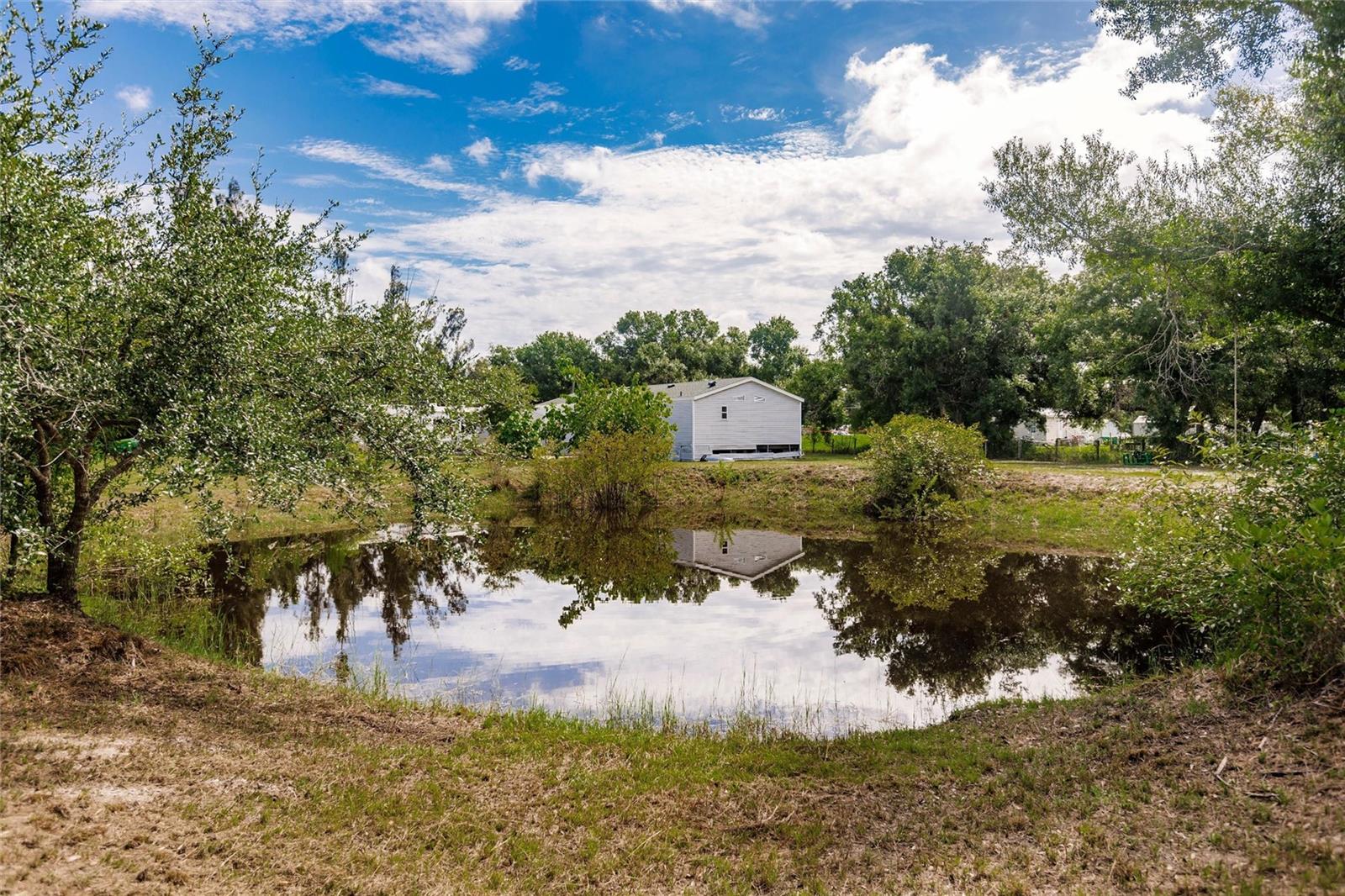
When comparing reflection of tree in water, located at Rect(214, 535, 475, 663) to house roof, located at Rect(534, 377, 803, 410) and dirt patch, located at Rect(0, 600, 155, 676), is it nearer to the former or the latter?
dirt patch, located at Rect(0, 600, 155, 676)

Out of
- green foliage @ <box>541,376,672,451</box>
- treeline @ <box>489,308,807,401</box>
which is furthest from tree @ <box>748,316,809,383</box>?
green foliage @ <box>541,376,672,451</box>

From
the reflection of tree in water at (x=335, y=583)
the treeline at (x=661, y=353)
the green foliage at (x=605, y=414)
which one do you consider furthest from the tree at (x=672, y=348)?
the reflection of tree in water at (x=335, y=583)

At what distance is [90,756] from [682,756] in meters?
4.80

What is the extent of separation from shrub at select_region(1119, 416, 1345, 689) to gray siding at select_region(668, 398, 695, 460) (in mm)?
32281

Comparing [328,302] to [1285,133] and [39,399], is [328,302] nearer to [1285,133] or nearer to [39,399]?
[39,399]

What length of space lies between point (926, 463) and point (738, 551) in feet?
27.3

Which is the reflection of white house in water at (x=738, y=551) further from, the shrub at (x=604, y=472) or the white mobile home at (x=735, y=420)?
the white mobile home at (x=735, y=420)

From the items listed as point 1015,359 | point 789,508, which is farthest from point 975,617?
point 1015,359

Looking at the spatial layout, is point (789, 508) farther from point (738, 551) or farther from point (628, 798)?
point (628, 798)

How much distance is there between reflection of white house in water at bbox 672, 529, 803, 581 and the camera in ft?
63.4

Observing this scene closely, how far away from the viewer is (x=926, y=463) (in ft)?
84.4

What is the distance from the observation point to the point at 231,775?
5520 millimetres

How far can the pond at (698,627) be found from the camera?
9.80 meters

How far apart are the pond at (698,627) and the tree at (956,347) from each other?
20.7m
